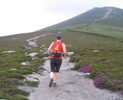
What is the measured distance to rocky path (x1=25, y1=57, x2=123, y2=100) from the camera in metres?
22.4

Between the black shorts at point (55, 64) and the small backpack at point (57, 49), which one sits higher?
the small backpack at point (57, 49)

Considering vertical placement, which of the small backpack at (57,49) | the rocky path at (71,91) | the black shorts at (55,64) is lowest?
the rocky path at (71,91)

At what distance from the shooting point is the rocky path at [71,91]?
2241 centimetres

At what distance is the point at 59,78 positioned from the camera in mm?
29281

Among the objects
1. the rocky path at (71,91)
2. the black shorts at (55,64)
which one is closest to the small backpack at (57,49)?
the black shorts at (55,64)

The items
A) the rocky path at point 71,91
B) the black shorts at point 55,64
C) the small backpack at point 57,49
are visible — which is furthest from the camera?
the black shorts at point 55,64

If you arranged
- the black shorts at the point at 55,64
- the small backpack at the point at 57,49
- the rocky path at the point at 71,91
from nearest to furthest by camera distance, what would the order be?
the rocky path at the point at 71,91 < the small backpack at the point at 57,49 < the black shorts at the point at 55,64

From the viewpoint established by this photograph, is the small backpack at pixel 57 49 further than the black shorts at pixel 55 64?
No

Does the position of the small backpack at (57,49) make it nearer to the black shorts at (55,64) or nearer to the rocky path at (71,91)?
the black shorts at (55,64)

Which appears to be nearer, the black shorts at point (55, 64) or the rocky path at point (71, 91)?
the rocky path at point (71, 91)

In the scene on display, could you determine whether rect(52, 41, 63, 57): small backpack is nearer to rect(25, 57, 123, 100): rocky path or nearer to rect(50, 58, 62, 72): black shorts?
rect(50, 58, 62, 72): black shorts

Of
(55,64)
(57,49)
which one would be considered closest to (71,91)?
(55,64)

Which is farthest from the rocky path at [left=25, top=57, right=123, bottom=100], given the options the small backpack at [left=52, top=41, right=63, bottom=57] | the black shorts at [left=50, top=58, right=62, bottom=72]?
the small backpack at [left=52, top=41, right=63, bottom=57]

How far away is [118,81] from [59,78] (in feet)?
18.2
